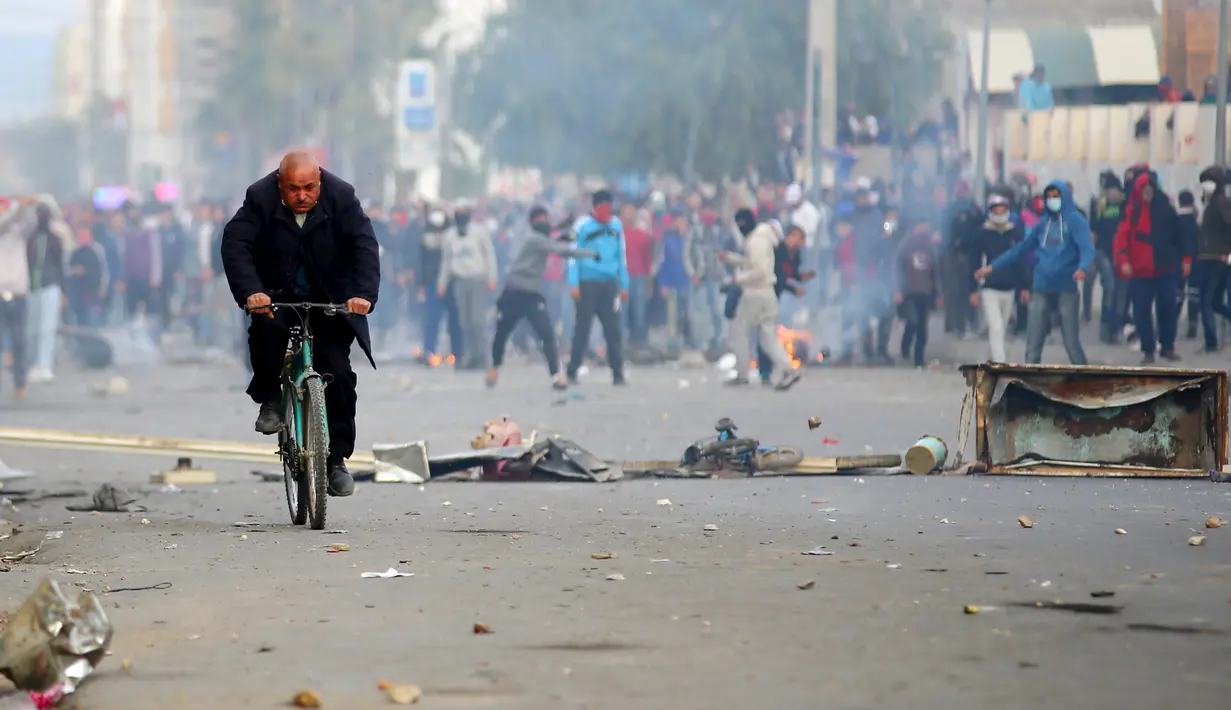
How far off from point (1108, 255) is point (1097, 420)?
13742 mm

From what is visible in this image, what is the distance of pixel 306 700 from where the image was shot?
5.98m

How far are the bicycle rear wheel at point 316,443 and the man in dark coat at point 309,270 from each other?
0.29 feet

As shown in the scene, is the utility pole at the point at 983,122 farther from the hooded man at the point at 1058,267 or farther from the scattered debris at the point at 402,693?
the scattered debris at the point at 402,693

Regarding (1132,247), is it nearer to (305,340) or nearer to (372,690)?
(305,340)

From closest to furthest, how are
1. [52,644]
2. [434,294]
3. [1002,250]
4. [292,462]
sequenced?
1. [52,644]
2. [292,462]
3. [1002,250]
4. [434,294]

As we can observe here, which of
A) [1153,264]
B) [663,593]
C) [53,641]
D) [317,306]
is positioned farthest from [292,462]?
[1153,264]

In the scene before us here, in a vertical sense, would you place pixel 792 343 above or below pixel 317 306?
below

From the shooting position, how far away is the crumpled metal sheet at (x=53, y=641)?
6.14 metres

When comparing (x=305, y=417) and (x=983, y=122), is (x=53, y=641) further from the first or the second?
(x=983, y=122)

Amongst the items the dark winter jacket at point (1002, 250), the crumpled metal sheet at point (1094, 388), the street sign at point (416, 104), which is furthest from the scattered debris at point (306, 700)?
the street sign at point (416, 104)

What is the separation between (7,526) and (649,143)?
3571cm

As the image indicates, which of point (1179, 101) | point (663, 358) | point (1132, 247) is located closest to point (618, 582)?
point (1132, 247)

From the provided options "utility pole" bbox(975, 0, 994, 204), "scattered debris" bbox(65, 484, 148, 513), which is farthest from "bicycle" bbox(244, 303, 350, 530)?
"utility pole" bbox(975, 0, 994, 204)

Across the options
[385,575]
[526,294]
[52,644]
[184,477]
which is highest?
[526,294]
